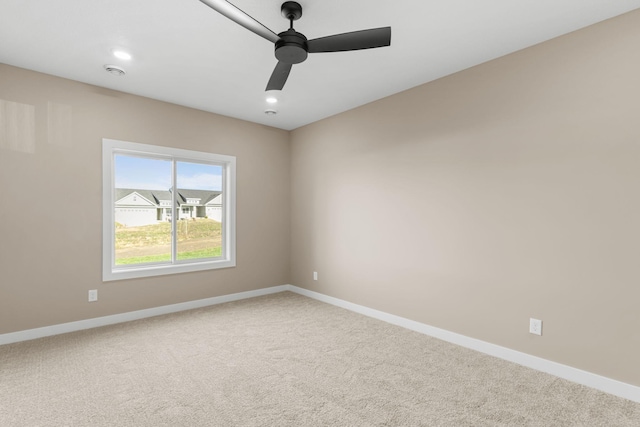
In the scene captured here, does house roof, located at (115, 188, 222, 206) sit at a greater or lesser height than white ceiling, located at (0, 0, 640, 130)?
lesser

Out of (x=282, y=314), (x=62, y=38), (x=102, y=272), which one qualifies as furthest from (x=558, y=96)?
(x=102, y=272)

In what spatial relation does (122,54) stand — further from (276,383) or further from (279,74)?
(276,383)

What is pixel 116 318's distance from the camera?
3.59 meters

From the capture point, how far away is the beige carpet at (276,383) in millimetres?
1952

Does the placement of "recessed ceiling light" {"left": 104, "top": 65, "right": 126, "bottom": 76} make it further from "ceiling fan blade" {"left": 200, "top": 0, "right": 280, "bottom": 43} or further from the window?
"ceiling fan blade" {"left": 200, "top": 0, "right": 280, "bottom": 43}

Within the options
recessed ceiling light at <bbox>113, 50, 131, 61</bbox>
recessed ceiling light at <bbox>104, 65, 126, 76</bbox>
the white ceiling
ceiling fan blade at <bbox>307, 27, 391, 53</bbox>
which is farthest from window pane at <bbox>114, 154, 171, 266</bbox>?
ceiling fan blade at <bbox>307, 27, 391, 53</bbox>

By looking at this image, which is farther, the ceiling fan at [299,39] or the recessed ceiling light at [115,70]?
the recessed ceiling light at [115,70]

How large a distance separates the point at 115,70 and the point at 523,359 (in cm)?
448

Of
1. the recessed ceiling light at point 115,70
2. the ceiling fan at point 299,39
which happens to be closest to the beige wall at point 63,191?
the recessed ceiling light at point 115,70

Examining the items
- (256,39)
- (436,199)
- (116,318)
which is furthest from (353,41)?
(116,318)

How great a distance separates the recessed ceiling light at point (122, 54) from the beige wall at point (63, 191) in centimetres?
94

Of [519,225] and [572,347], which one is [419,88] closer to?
[519,225]

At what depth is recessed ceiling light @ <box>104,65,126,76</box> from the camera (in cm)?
299

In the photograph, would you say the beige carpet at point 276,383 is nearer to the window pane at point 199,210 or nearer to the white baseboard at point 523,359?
the white baseboard at point 523,359
